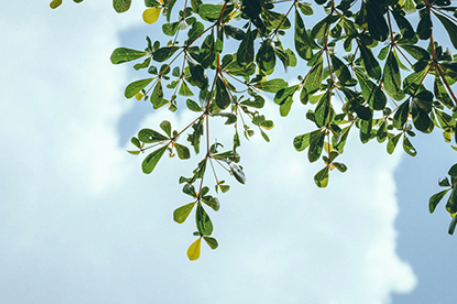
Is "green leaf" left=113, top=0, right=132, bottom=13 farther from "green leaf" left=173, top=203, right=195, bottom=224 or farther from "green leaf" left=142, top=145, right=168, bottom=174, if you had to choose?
"green leaf" left=173, top=203, right=195, bottom=224

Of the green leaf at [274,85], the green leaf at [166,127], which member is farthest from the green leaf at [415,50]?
the green leaf at [166,127]

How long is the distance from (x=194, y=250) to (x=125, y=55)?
3.46 feet

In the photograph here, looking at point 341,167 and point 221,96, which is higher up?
point 221,96

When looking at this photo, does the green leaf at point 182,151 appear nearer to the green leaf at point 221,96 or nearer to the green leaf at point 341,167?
the green leaf at point 221,96

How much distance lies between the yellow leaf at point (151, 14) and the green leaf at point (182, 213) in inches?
37.0

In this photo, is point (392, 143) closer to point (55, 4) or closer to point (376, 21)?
point (376, 21)

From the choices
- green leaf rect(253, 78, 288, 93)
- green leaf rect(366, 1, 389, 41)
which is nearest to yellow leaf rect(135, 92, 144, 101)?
green leaf rect(253, 78, 288, 93)

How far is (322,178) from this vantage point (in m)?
1.97

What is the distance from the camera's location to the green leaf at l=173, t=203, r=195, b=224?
1.94 meters

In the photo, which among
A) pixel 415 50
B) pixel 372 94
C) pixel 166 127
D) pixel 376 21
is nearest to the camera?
pixel 376 21

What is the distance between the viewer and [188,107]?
6.79 ft

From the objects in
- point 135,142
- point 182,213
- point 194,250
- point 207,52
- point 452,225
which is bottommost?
point 452,225

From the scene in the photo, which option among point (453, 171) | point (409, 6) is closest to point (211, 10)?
point (409, 6)

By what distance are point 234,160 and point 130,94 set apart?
646mm
